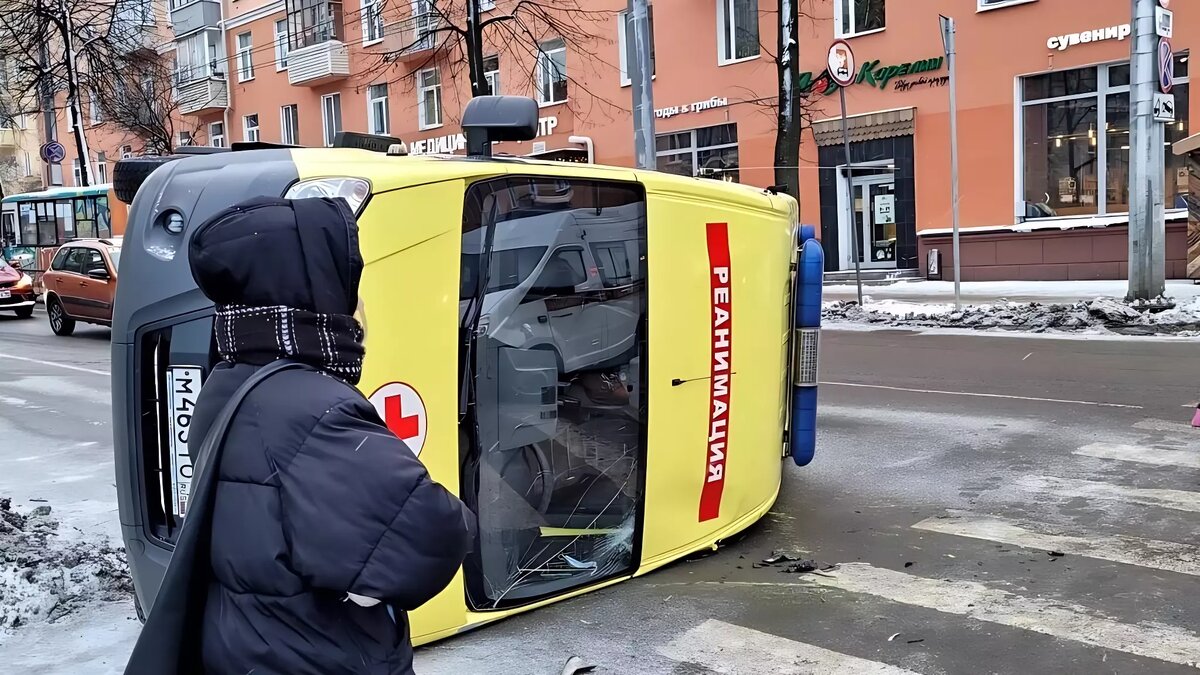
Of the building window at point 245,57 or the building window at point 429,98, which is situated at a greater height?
the building window at point 245,57

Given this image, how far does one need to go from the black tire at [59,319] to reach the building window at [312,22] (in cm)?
1929

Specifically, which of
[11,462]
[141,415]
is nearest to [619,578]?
[141,415]

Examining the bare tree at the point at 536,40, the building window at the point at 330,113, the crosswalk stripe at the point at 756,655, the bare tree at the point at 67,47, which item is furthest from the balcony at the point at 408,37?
the crosswalk stripe at the point at 756,655

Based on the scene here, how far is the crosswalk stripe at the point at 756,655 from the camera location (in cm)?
369

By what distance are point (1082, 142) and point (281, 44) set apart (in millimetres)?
29111

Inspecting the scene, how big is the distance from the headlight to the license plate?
71 cm

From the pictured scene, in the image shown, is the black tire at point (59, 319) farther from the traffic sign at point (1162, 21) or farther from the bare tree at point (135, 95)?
the traffic sign at point (1162, 21)

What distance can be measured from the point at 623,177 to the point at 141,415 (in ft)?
6.86

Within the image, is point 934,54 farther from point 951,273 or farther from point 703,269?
point 703,269

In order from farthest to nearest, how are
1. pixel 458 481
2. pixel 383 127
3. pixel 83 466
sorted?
1. pixel 383 127
2. pixel 83 466
3. pixel 458 481

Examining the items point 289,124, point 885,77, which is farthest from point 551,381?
point 289,124

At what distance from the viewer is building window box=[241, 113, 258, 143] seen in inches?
1581

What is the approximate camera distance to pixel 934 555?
494cm

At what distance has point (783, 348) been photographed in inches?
214
